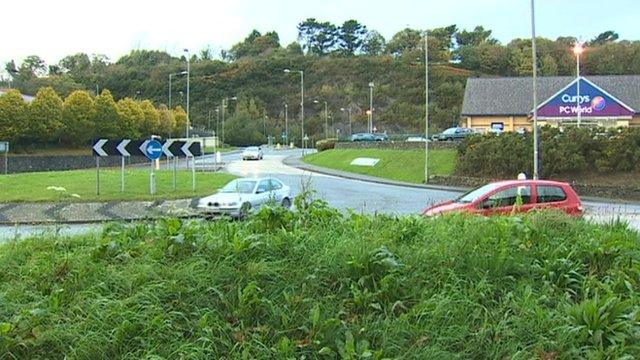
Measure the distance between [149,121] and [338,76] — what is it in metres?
86.2

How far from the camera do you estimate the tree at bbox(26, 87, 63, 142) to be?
59.8m

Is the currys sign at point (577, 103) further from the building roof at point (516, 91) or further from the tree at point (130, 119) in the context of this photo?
the tree at point (130, 119)

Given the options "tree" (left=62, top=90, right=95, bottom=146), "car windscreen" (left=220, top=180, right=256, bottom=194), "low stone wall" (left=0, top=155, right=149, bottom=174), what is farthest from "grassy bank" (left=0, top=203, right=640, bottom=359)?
"tree" (left=62, top=90, right=95, bottom=146)

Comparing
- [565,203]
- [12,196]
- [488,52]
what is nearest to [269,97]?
[488,52]

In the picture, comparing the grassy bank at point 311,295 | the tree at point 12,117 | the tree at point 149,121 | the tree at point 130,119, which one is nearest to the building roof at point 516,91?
the tree at point 130,119

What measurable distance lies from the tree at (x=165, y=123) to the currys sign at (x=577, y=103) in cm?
4861

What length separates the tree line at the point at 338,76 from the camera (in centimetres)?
12800

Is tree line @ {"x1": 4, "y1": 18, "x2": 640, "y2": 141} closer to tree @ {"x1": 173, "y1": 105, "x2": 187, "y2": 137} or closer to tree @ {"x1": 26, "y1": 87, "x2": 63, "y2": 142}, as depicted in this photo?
tree @ {"x1": 173, "y1": 105, "x2": 187, "y2": 137}

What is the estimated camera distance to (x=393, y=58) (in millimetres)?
158625

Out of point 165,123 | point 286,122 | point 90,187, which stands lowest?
point 90,187

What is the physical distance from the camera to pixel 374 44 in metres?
186

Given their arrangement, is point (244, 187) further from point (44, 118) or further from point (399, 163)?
point (44, 118)

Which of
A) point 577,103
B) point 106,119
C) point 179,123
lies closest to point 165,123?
point 179,123

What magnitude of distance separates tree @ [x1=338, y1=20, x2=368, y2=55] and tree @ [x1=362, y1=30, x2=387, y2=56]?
4.06 feet
